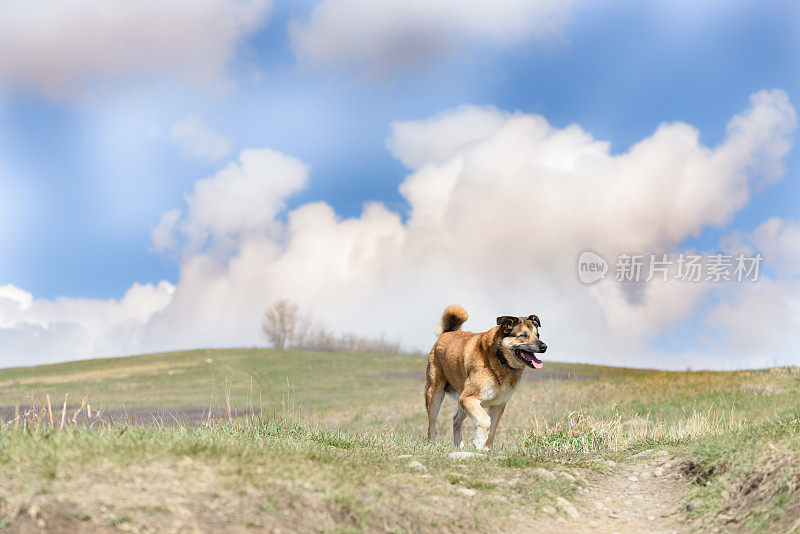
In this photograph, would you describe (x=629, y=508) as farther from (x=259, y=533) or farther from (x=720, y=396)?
(x=720, y=396)

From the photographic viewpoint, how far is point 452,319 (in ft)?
42.7

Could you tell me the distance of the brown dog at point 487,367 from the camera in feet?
33.6

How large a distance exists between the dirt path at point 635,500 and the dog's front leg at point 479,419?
2029mm

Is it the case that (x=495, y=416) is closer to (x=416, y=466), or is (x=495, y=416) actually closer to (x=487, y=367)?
(x=487, y=367)

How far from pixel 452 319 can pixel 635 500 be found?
233 inches

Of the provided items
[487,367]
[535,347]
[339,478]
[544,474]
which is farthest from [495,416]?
[339,478]

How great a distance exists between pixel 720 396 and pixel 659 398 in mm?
1978

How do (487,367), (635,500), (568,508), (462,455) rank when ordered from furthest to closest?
(487,367)
(462,455)
(635,500)
(568,508)

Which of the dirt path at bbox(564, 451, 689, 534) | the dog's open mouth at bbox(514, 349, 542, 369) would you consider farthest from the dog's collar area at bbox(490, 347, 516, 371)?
the dirt path at bbox(564, 451, 689, 534)

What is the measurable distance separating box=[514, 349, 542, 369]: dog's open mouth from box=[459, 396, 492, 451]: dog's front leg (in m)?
1.04

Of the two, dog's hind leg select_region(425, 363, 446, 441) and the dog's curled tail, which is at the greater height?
the dog's curled tail

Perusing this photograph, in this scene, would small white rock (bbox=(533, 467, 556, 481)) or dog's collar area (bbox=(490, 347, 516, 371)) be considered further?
dog's collar area (bbox=(490, 347, 516, 371))

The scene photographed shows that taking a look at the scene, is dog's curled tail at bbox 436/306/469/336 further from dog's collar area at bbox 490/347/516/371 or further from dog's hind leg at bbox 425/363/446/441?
dog's collar area at bbox 490/347/516/371

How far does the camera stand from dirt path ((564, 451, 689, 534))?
6801mm
